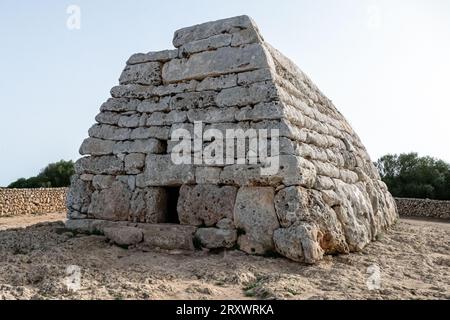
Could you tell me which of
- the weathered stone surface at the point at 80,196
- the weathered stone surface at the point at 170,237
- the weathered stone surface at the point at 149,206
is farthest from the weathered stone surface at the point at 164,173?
the weathered stone surface at the point at 80,196

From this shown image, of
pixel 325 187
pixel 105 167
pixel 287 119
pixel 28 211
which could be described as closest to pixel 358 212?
pixel 325 187

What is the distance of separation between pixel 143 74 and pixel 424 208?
43.7 feet

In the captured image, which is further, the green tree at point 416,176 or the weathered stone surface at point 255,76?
the green tree at point 416,176

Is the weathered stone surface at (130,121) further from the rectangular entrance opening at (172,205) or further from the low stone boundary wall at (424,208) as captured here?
the low stone boundary wall at (424,208)

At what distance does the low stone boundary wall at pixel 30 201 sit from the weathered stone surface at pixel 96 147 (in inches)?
324

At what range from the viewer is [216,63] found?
577 centimetres

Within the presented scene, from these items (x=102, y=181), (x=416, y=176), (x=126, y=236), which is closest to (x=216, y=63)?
(x=102, y=181)

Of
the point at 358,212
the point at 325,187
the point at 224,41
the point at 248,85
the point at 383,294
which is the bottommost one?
the point at 383,294

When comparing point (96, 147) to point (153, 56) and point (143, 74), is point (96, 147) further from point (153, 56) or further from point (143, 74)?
point (153, 56)

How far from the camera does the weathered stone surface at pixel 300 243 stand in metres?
4.36

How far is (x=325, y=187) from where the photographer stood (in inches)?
205

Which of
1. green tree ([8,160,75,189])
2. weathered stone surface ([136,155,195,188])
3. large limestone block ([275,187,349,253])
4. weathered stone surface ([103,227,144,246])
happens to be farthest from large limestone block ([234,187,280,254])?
green tree ([8,160,75,189])
